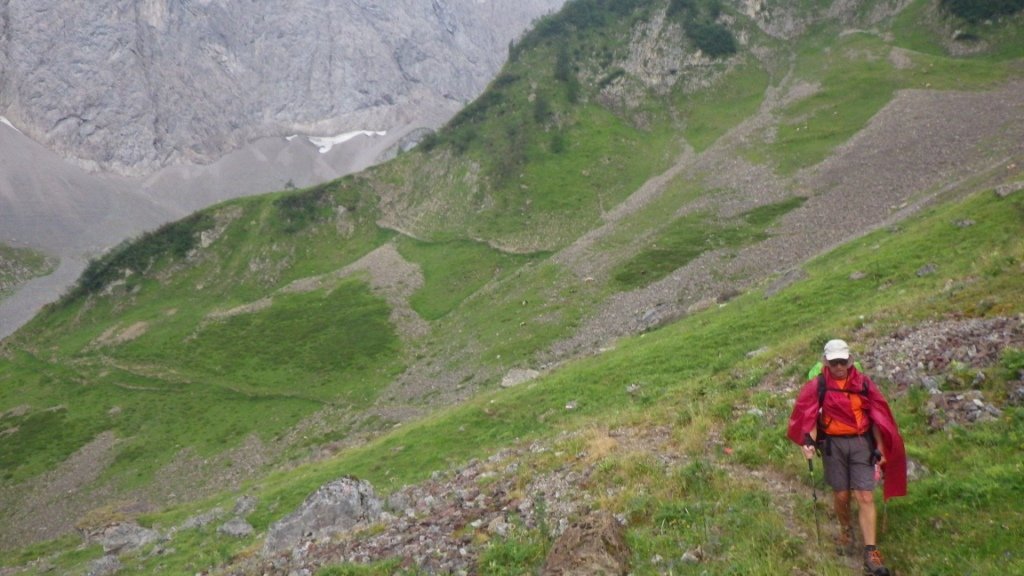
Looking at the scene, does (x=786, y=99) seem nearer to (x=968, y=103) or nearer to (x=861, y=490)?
(x=968, y=103)

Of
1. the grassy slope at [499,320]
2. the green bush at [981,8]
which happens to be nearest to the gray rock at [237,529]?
the grassy slope at [499,320]

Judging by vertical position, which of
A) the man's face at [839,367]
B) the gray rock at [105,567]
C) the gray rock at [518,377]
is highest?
the man's face at [839,367]

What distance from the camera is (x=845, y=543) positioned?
9.02 metres

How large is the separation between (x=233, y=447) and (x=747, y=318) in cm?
5448

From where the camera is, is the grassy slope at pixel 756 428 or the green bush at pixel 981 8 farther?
the green bush at pixel 981 8

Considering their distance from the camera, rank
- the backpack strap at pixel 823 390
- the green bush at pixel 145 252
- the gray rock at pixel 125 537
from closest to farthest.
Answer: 1. the backpack strap at pixel 823 390
2. the gray rock at pixel 125 537
3. the green bush at pixel 145 252

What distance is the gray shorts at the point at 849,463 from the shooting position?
9.07 metres

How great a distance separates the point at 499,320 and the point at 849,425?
56820 mm

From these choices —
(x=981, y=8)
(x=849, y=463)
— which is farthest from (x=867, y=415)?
(x=981, y=8)

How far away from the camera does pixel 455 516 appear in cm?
1362

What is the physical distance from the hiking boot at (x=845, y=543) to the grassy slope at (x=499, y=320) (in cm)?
72

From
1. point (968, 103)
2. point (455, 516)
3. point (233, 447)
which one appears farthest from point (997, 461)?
point (968, 103)

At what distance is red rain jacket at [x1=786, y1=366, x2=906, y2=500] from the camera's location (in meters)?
8.99

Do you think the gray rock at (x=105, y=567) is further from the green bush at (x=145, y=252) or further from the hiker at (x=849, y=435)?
the green bush at (x=145, y=252)
